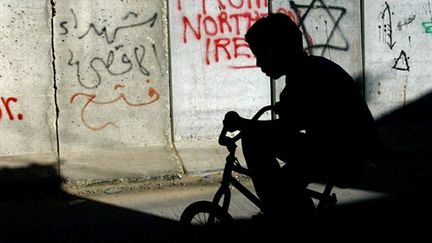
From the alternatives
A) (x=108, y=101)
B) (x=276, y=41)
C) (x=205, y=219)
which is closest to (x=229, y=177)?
(x=205, y=219)

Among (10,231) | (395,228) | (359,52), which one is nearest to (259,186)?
(395,228)

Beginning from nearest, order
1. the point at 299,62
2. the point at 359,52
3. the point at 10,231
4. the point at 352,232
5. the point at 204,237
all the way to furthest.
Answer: the point at 299,62
the point at 204,237
the point at 352,232
the point at 10,231
the point at 359,52

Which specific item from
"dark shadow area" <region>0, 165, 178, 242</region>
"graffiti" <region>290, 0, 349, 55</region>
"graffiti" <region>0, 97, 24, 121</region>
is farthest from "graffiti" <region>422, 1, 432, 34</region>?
"graffiti" <region>0, 97, 24, 121</region>

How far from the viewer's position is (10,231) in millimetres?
5469

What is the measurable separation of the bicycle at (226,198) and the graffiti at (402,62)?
5575 millimetres

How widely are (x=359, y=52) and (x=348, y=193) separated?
3275 millimetres

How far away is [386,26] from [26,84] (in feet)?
16.0

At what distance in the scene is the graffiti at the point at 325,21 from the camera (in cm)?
871

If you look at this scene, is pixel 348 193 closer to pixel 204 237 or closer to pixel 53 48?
pixel 204 237

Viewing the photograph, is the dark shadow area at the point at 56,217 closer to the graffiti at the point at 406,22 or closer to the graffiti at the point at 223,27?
the graffiti at the point at 223,27

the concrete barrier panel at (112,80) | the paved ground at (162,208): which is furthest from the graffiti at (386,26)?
the concrete barrier panel at (112,80)

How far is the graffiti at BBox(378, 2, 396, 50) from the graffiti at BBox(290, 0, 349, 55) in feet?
1.77

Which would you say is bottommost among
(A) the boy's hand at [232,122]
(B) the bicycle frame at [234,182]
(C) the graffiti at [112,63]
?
(B) the bicycle frame at [234,182]

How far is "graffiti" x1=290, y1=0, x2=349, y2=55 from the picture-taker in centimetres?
871
